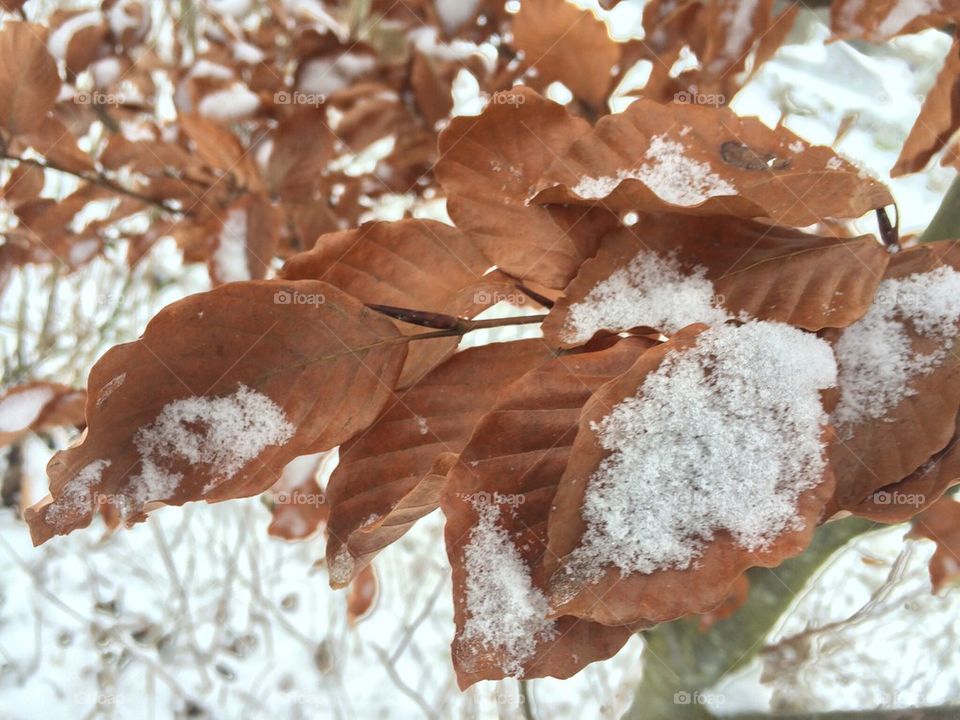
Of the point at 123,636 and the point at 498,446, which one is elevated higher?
the point at 498,446

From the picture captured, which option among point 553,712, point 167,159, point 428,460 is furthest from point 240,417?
point 553,712

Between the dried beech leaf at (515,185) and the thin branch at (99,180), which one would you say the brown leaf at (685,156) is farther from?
the thin branch at (99,180)

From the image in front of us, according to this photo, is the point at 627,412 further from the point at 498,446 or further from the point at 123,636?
the point at 123,636

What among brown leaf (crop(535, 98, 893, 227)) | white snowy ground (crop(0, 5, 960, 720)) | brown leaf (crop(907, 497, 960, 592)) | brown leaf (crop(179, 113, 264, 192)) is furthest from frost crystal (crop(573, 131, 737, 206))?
white snowy ground (crop(0, 5, 960, 720))

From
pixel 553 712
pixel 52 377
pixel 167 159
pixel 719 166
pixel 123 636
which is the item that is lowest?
pixel 123 636

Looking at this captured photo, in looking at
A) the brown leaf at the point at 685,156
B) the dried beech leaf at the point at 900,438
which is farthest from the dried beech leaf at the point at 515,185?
the dried beech leaf at the point at 900,438

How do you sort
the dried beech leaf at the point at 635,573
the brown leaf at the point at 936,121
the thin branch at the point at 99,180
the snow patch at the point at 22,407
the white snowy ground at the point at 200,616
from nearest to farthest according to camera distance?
the dried beech leaf at the point at 635,573 < the brown leaf at the point at 936,121 < the snow patch at the point at 22,407 < the thin branch at the point at 99,180 < the white snowy ground at the point at 200,616
